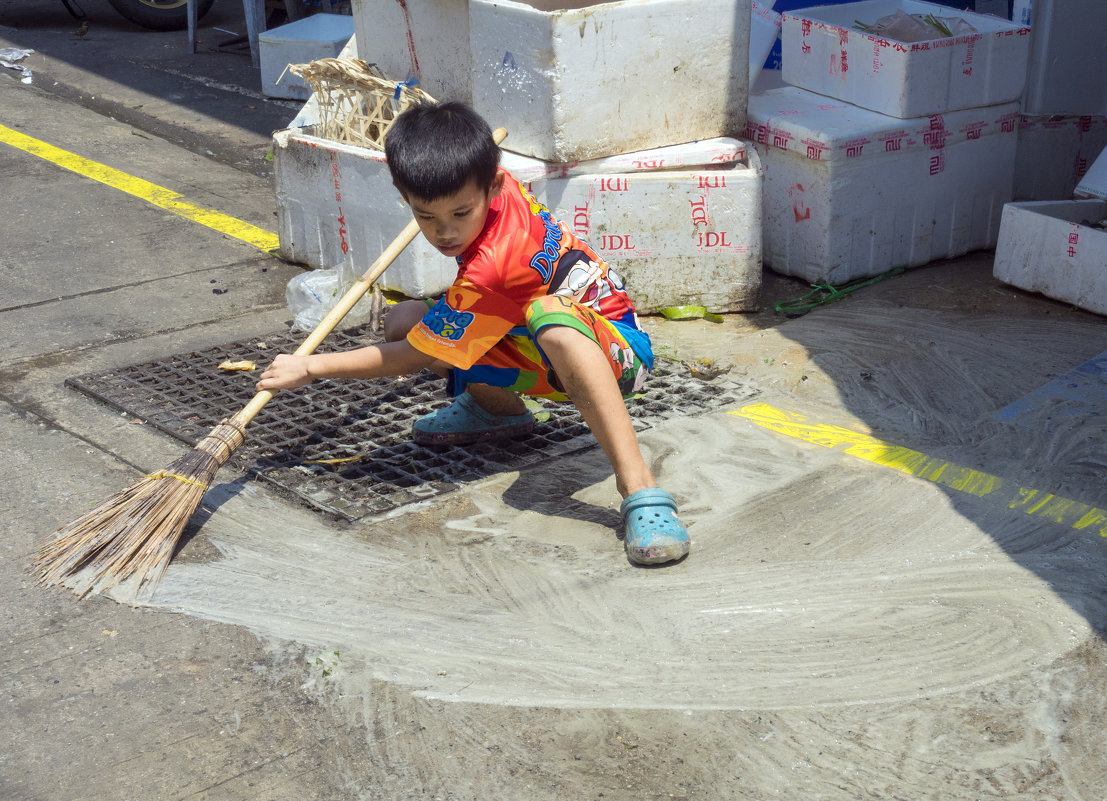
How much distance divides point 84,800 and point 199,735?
217mm

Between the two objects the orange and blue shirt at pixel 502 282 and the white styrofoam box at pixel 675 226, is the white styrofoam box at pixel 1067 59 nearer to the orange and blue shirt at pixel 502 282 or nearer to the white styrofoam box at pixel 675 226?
the white styrofoam box at pixel 675 226

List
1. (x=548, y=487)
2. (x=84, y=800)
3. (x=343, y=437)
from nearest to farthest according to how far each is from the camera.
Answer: (x=84, y=800) < (x=548, y=487) < (x=343, y=437)

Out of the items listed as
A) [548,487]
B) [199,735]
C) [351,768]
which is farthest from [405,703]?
[548,487]

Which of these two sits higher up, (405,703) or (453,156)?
(453,156)

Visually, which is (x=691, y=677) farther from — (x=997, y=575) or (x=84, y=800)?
(x=84, y=800)

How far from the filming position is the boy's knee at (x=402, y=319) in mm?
3086

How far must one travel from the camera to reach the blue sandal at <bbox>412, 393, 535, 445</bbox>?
10.6 feet

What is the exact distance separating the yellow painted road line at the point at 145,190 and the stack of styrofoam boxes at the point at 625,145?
2.76 feet

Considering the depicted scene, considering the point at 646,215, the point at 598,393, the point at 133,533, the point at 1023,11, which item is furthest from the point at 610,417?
the point at 1023,11

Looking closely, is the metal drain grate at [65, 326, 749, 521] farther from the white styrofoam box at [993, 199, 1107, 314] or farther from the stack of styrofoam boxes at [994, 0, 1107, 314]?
the stack of styrofoam boxes at [994, 0, 1107, 314]

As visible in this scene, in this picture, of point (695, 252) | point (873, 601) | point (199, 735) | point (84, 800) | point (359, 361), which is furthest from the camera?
point (695, 252)

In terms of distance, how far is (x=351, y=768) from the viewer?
2020 millimetres

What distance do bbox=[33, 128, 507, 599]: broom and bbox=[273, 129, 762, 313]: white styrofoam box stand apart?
58.6 inches

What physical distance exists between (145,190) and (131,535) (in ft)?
10.7
